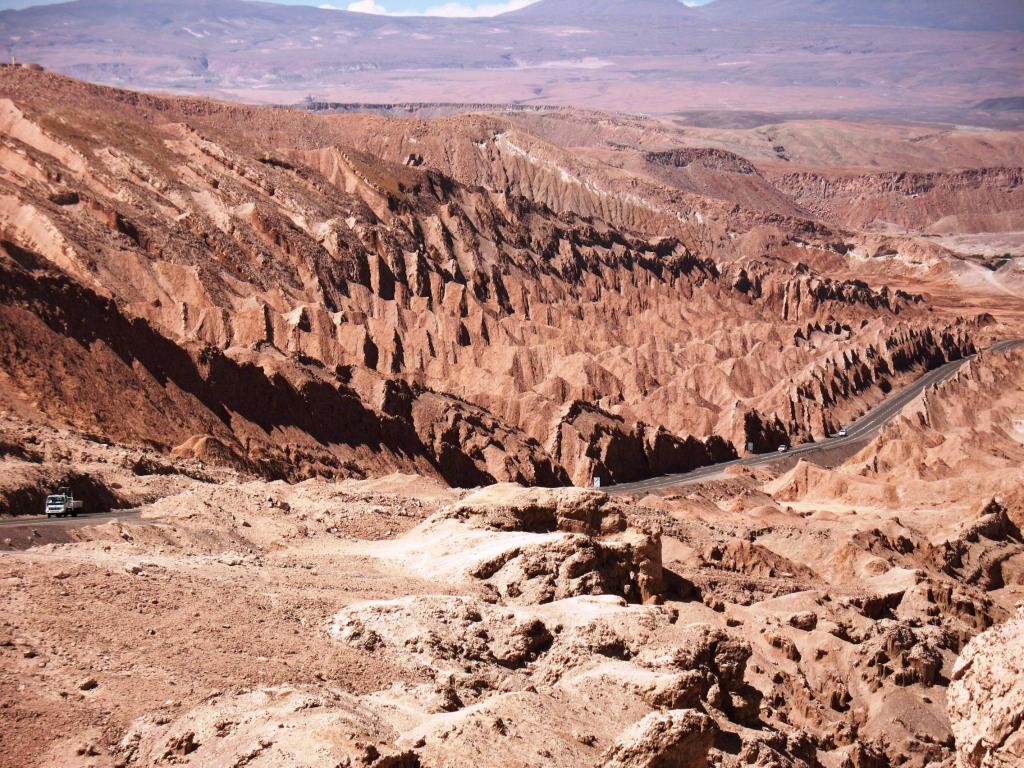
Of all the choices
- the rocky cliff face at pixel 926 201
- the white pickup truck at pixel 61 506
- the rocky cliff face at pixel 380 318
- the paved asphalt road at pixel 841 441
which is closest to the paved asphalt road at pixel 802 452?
the paved asphalt road at pixel 841 441

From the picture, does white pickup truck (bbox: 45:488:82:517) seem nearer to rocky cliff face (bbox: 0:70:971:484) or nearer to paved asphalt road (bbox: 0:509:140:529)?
paved asphalt road (bbox: 0:509:140:529)

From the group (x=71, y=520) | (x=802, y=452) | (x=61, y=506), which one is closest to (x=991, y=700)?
(x=71, y=520)

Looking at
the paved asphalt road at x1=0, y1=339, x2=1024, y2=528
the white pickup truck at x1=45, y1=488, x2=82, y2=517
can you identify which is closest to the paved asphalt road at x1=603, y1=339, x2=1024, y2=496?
the paved asphalt road at x1=0, y1=339, x2=1024, y2=528

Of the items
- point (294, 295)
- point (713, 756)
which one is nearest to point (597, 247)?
point (294, 295)

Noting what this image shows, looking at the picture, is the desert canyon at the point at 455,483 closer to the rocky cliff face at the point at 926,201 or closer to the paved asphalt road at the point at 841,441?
the paved asphalt road at the point at 841,441

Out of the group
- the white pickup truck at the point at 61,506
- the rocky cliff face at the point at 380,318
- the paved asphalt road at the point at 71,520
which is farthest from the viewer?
the rocky cliff face at the point at 380,318

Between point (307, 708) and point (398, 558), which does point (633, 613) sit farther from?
point (307, 708)
